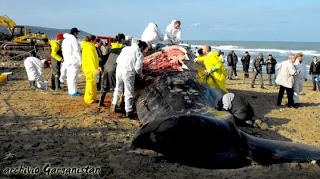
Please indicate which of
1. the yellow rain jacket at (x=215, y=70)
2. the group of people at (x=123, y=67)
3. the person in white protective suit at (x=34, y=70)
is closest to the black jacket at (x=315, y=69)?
the group of people at (x=123, y=67)

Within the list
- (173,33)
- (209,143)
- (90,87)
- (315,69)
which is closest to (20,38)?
(315,69)

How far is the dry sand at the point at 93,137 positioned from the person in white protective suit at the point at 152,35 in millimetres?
2324

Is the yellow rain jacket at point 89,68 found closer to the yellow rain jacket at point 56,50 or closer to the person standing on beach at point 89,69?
the person standing on beach at point 89,69

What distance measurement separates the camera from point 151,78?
9516 millimetres

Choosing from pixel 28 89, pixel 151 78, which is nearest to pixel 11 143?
pixel 151 78

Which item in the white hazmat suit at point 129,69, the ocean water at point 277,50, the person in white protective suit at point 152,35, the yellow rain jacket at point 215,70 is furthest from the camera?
the ocean water at point 277,50

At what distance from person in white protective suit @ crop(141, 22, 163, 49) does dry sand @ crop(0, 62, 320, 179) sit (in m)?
2.32

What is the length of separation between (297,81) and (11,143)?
10.2m

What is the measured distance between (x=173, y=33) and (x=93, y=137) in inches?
249

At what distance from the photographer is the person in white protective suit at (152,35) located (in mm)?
12039

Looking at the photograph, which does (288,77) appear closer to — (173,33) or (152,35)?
(173,33)

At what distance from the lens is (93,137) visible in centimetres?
771

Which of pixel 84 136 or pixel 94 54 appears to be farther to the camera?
pixel 94 54

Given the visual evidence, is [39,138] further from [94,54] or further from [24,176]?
[94,54]
